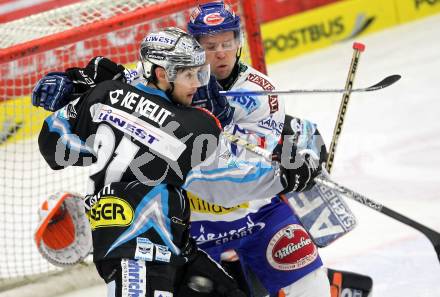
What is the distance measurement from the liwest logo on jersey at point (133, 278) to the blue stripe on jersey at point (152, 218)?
2.9 inches

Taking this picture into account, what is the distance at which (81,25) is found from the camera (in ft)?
14.9

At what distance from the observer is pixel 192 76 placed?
10.0 feet

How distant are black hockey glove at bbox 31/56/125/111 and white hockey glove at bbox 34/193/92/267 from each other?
110 cm

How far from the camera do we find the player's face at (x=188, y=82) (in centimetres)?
304

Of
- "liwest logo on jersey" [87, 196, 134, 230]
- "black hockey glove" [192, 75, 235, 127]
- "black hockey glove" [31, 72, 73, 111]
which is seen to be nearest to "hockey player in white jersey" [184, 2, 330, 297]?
"black hockey glove" [192, 75, 235, 127]

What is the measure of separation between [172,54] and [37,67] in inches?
A: 88.5

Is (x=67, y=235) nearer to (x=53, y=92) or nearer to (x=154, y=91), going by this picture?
(x=53, y=92)

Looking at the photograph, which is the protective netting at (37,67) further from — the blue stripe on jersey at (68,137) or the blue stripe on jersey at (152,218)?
the blue stripe on jersey at (152,218)

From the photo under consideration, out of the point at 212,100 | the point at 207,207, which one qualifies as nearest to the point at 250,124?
the point at 212,100

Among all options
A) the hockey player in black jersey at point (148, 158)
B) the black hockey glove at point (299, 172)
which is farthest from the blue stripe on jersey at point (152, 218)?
the black hockey glove at point (299, 172)

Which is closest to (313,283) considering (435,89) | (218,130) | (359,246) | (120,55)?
(218,130)

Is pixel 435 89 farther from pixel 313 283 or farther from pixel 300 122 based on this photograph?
pixel 313 283

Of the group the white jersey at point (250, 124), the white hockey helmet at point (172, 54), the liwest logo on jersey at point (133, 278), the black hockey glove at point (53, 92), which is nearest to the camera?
the liwest logo on jersey at point (133, 278)

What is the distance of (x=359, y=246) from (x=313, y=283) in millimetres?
1305
